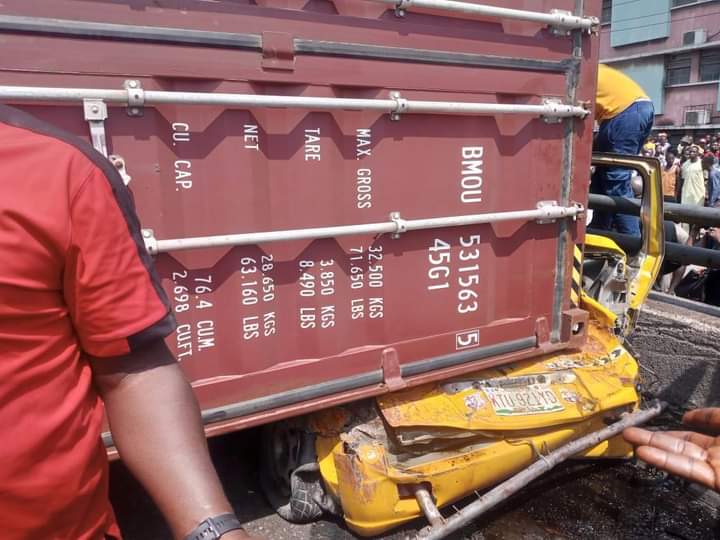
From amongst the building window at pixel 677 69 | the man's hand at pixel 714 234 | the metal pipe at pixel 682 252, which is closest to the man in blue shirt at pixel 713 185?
the man's hand at pixel 714 234

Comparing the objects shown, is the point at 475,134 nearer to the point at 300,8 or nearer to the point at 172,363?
the point at 300,8

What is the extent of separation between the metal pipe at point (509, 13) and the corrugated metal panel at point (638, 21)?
101 feet

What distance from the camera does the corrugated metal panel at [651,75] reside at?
2922 cm

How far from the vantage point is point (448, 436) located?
2648mm

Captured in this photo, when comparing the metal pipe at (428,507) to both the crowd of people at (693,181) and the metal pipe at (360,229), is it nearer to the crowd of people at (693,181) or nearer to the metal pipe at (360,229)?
the metal pipe at (360,229)

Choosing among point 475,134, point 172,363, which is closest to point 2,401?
point 172,363

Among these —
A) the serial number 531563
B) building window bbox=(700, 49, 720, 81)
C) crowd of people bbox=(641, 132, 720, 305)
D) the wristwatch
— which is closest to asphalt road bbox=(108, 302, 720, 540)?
the serial number 531563

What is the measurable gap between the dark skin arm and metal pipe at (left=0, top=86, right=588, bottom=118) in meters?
1.05

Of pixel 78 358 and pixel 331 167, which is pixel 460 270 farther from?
pixel 78 358

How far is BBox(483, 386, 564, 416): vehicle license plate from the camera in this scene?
281cm

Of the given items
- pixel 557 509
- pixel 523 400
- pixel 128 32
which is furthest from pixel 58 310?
pixel 557 509

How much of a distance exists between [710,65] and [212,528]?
107 feet

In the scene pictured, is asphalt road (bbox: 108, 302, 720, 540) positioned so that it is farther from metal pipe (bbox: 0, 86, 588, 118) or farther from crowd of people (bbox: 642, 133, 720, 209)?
crowd of people (bbox: 642, 133, 720, 209)

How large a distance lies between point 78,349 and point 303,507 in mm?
1911
